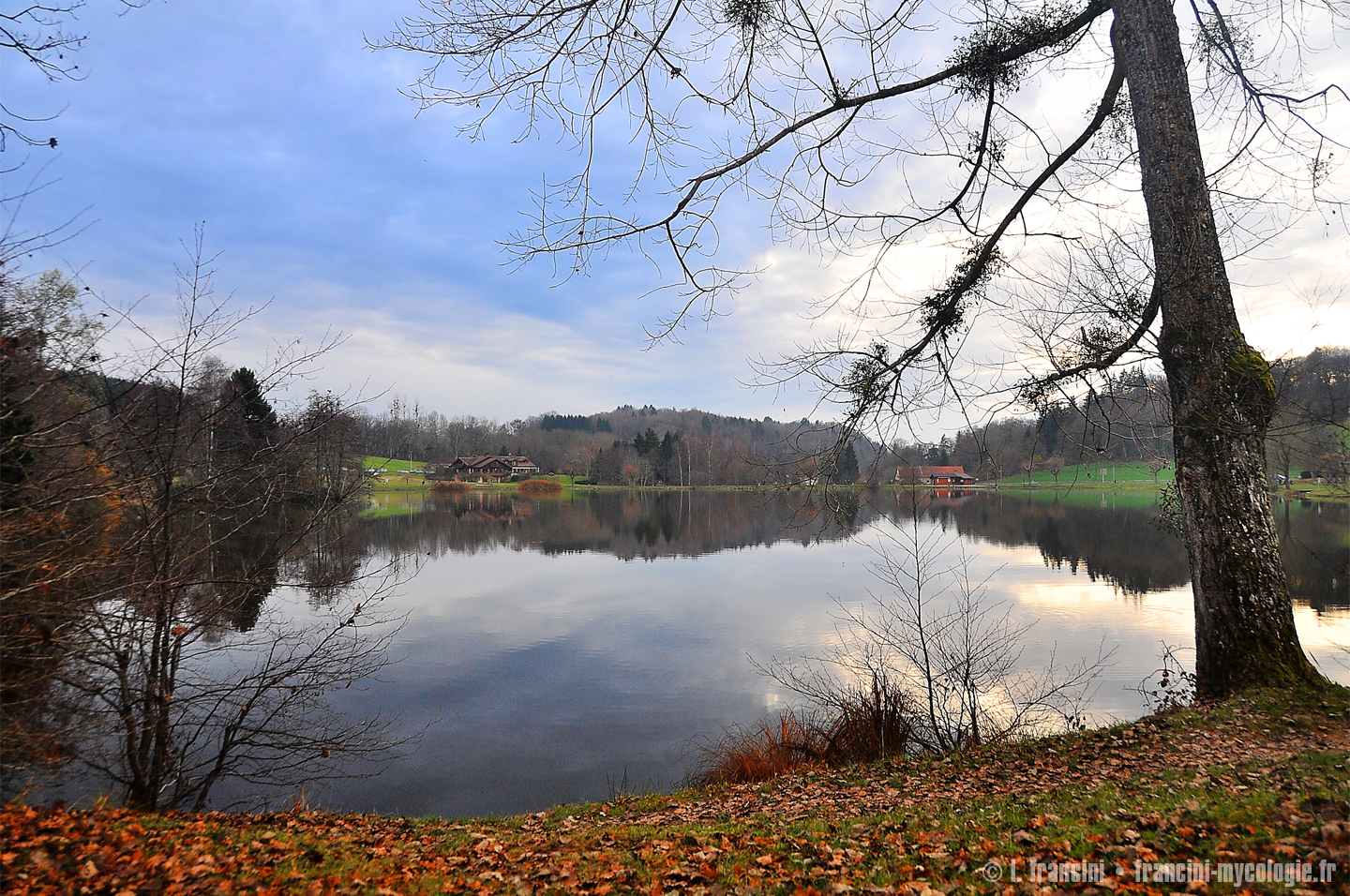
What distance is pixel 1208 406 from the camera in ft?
18.3

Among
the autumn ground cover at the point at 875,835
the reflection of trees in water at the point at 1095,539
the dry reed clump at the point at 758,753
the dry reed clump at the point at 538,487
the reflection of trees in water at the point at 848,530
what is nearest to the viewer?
the autumn ground cover at the point at 875,835

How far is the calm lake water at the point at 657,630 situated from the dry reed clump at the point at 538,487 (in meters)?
55.6

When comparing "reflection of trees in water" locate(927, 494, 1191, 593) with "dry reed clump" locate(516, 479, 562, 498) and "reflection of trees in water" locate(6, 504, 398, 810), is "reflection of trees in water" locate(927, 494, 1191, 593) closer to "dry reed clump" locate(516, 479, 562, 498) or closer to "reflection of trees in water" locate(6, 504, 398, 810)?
"reflection of trees in water" locate(6, 504, 398, 810)

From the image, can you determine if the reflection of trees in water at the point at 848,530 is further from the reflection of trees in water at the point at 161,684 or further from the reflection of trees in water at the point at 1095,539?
the reflection of trees in water at the point at 161,684

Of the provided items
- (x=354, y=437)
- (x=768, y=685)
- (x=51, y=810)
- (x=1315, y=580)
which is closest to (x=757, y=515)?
(x=1315, y=580)

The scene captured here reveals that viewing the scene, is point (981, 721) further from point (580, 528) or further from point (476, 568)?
point (580, 528)

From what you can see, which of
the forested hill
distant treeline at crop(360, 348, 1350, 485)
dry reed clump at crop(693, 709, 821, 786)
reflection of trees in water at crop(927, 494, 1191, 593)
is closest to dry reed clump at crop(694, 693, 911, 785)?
dry reed clump at crop(693, 709, 821, 786)

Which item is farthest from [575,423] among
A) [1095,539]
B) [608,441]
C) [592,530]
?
[1095,539]

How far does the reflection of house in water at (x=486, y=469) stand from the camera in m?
104

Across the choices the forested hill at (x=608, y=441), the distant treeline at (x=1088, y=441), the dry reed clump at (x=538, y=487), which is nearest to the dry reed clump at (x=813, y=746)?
the distant treeline at (x=1088, y=441)

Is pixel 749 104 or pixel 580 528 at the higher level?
pixel 749 104

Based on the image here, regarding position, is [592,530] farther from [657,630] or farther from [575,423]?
[575,423]

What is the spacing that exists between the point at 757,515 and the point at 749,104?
49.2 m

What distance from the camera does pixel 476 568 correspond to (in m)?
25.6
